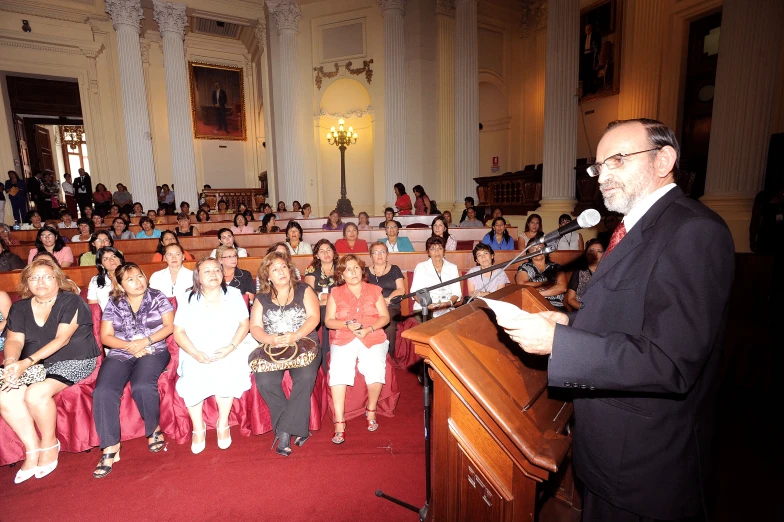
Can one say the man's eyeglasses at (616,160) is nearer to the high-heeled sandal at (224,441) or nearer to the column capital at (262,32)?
the high-heeled sandal at (224,441)

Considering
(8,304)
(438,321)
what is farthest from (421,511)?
(8,304)

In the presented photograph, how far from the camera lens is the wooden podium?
1098mm

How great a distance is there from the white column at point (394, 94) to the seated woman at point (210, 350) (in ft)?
29.7

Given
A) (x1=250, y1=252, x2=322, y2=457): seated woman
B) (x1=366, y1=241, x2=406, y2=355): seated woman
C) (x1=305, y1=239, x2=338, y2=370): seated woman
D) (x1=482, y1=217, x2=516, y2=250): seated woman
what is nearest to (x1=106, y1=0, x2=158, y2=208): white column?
(x1=305, y1=239, x2=338, y2=370): seated woman

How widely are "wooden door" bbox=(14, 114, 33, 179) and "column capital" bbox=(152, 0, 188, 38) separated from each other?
236 inches

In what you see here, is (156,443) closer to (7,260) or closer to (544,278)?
(544,278)

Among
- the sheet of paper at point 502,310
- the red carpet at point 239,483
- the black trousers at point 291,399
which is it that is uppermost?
the sheet of paper at point 502,310

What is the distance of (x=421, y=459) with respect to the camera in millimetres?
2688

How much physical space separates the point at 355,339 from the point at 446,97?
1009 centimetres

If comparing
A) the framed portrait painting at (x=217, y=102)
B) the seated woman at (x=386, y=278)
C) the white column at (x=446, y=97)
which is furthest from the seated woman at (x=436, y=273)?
the framed portrait painting at (x=217, y=102)

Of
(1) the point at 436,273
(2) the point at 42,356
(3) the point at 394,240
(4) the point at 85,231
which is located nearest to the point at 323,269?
(1) the point at 436,273

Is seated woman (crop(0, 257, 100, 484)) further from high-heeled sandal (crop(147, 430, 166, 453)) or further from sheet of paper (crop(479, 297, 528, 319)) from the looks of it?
sheet of paper (crop(479, 297, 528, 319))

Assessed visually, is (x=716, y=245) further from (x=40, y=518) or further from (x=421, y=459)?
(x=40, y=518)

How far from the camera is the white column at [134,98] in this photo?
11.1m
